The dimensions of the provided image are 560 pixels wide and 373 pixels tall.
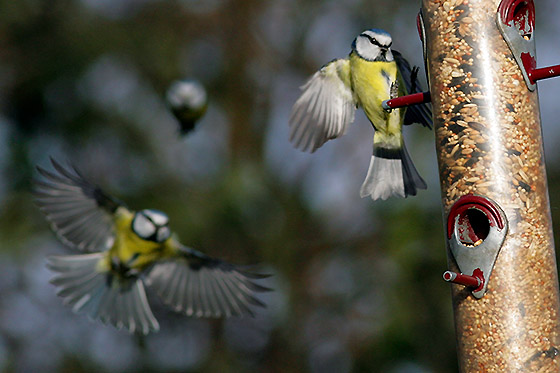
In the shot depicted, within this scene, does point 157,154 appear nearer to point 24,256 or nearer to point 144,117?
point 144,117

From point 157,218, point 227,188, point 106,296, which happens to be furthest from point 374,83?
point 227,188

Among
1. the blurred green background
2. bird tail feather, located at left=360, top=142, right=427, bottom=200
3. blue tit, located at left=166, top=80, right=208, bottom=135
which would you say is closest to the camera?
bird tail feather, located at left=360, top=142, right=427, bottom=200

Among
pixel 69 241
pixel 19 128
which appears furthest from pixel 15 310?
pixel 69 241

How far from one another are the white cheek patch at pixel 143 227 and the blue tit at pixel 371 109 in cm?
169

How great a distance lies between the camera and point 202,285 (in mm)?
5688

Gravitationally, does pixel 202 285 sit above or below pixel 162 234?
below

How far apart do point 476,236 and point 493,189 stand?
7.1 inches

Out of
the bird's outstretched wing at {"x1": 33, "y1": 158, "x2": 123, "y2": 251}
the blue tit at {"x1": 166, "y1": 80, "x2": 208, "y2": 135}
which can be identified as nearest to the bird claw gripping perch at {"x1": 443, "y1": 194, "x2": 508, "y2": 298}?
the blue tit at {"x1": 166, "y1": 80, "x2": 208, "y2": 135}

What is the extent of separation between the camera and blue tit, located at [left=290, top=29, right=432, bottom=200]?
11.4 feet

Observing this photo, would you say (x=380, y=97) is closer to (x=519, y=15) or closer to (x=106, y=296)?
(x=519, y=15)

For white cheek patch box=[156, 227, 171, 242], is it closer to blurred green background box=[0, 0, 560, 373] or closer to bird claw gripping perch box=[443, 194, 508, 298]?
bird claw gripping perch box=[443, 194, 508, 298]

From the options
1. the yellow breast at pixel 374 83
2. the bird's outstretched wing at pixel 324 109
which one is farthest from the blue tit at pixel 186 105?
the yellow breast at pixel 374 83

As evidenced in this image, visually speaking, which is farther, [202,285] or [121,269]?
[202,285]

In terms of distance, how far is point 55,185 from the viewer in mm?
5477
